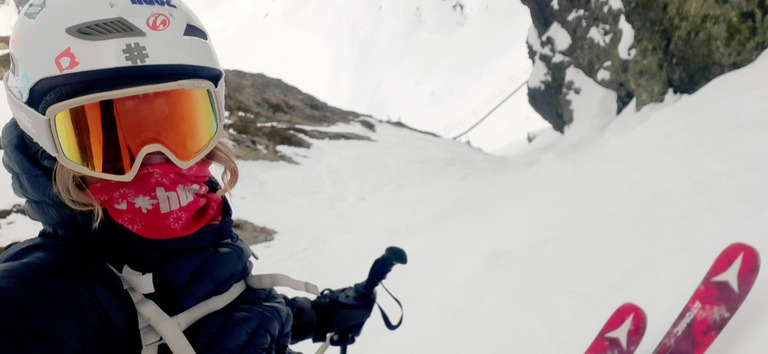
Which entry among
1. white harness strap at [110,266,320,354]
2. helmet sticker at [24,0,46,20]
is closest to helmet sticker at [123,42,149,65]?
helmet sticker at [24,0,46,20]

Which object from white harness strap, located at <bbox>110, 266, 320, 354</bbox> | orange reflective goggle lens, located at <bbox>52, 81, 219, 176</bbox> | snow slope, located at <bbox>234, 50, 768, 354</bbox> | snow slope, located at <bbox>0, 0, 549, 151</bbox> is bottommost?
snow slope, located at <bbox>0, 0, 549, 151</bbox>

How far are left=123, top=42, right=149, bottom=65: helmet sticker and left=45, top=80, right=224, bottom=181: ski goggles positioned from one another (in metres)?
0.10

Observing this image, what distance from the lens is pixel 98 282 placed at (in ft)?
3.47

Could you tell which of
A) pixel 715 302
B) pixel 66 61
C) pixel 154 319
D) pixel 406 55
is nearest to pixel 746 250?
pixel 715 302

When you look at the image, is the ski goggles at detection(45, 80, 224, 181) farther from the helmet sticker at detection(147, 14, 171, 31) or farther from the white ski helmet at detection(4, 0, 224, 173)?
the helmet sticker at detection(147, 14, 171, 31)

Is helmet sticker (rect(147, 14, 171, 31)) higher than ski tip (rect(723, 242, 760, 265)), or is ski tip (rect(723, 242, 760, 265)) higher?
helmet sticker (rect(147, 14, 171, 31))

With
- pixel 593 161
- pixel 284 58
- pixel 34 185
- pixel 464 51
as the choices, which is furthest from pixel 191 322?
pixel 284 58

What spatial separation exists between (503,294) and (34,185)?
333cm

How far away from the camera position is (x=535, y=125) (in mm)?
28781

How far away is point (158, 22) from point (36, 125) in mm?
495

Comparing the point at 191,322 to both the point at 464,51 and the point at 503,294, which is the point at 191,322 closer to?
the point at 503,294

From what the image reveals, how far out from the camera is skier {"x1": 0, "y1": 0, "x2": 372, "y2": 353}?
3.55 ft

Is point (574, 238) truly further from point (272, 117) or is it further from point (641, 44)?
point (272, 117)

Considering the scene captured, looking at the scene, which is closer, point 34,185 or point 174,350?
point 174,350
